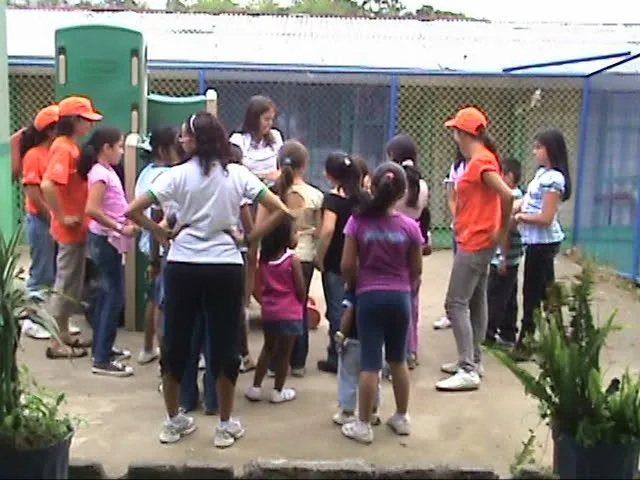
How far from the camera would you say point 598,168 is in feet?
34.5

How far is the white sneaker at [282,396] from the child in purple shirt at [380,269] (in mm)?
816

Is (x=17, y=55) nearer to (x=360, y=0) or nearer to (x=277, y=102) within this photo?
(x=277, y=102)

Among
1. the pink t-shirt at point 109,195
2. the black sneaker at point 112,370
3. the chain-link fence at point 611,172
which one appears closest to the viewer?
the pink t-shirt at point 109,195

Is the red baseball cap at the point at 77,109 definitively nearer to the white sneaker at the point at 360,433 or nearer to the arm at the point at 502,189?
the arm at the point at 502,189

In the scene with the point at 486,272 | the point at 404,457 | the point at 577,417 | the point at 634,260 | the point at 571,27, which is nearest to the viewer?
the point at 577,417

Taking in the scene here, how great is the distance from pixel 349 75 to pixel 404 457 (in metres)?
6.73

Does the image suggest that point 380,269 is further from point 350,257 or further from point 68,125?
point 68,125

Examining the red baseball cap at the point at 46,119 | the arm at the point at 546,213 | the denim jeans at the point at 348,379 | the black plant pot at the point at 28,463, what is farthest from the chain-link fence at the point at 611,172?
the black plant pot at the point at 28,463

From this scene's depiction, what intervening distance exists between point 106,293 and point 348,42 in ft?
24.4

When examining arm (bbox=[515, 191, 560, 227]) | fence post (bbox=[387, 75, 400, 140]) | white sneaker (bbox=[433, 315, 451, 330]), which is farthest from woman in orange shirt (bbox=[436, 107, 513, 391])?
fence post (bbox=[387, 75, 400, 140])

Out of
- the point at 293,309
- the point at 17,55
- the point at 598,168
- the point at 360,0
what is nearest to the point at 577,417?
the point at 293,309

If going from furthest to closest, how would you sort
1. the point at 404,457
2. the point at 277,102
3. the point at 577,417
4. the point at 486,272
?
the point at 277,102 → the point at 486,272 → the point at 404,457 → the point at 577,417

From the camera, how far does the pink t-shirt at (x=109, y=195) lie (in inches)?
236

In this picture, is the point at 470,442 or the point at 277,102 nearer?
the point at 470,442
